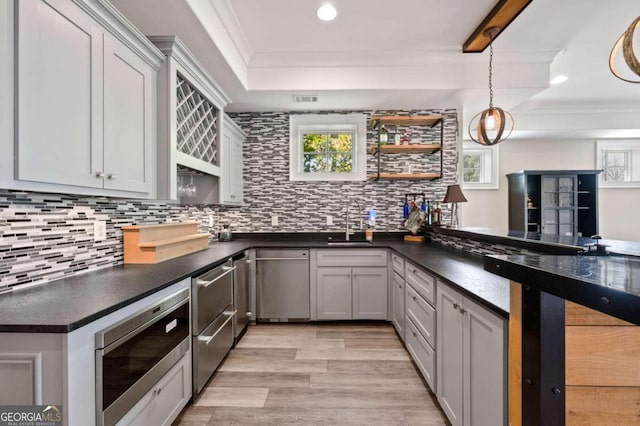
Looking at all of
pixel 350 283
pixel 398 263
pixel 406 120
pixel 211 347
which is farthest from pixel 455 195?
pixel 211 347

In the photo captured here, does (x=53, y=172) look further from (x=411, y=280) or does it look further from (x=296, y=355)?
(x=411, y=280)

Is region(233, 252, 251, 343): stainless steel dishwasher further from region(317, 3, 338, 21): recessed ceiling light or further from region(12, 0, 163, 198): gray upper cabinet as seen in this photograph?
region(317, 3, 338, 21): recessed ceiling light

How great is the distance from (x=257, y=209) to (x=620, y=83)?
507cm

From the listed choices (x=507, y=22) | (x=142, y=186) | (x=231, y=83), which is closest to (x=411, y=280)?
(x=142, y=186)

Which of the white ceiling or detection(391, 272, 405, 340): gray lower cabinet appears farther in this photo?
detection(391, 272, 405, 340): gray lower cabinet

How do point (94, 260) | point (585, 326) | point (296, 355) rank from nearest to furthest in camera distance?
point (585, 326) → point (94, 260) → point (296, 355)

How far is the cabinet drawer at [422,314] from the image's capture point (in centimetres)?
201

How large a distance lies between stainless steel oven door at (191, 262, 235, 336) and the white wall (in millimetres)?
4552

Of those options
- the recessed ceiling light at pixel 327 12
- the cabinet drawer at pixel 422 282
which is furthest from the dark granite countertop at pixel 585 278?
the recessed ceiling light at pixel 327 12

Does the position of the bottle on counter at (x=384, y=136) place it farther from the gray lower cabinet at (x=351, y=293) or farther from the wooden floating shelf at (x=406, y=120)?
the gray lower cabinet at (x=351, y=293)

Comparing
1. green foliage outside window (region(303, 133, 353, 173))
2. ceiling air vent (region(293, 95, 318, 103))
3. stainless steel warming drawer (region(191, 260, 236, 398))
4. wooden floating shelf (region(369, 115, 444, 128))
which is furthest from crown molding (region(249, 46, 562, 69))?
stainless steel warming drawer (region(191, 260, 236, 398))

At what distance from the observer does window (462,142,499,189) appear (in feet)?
18.4

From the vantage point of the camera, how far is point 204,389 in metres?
2.17

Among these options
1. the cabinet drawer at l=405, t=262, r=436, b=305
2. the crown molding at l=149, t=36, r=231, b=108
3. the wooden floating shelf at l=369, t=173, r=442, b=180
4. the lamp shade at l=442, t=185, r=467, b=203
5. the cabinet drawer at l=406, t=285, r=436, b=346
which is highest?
the crown molding at l=149, t=36, r=231, b=108
